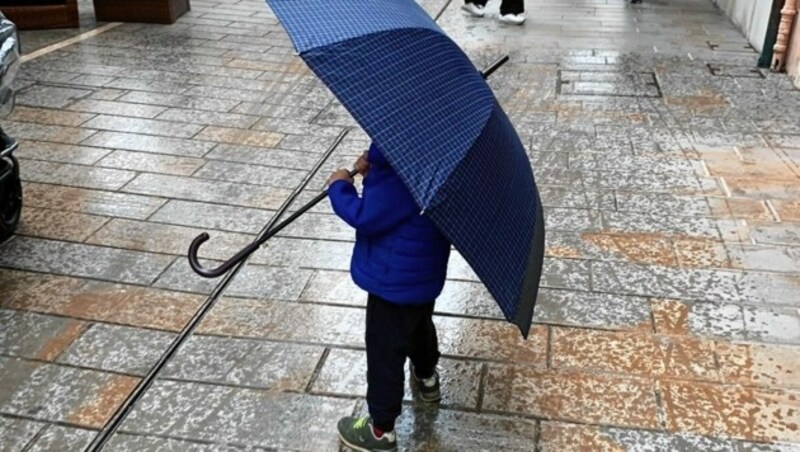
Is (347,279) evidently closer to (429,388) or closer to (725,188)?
(429,388)

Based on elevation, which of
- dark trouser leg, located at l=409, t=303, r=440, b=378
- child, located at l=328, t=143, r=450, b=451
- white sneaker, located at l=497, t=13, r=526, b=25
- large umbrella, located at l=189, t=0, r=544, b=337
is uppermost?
large umbrella, located at l=189, t=0, r=544, b=337

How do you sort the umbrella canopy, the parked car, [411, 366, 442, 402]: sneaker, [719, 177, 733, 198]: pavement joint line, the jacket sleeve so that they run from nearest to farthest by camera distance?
1. the umbrella canopy
2. the jacket sleeve
3. [411, 366, 442, 402]: sneaker
4. the parked car
5. [719, 177, 733, 198]: pavement joint line

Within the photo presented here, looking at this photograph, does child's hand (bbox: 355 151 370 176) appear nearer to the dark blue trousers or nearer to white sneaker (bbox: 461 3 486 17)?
the dark blue trousers

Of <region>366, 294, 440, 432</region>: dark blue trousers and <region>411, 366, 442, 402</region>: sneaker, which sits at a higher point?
<region>366, 294, 440, 432</region>: dark blue trousers

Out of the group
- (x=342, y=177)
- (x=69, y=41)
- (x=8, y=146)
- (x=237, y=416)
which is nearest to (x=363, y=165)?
(x=342, y=177)

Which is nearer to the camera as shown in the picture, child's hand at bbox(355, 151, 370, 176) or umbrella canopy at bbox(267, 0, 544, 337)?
umbrella canopy at bbox(267, 0, 544, 337)

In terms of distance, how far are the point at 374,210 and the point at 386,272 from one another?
0.63 ft

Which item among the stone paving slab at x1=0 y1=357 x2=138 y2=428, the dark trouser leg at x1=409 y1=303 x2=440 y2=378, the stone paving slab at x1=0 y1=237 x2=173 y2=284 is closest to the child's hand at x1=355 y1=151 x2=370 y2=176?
the dark trouser leg at x1=409 y1=303 x2=440 y2=378

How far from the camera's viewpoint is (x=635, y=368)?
2.92 meters

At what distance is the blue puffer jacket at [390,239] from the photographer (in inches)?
83.7

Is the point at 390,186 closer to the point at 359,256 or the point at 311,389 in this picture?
the point at 359,256

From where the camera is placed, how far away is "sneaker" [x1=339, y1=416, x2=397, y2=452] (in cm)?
248

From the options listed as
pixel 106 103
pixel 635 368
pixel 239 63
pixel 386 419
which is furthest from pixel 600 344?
pixel 239 63

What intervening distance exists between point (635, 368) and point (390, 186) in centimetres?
130
